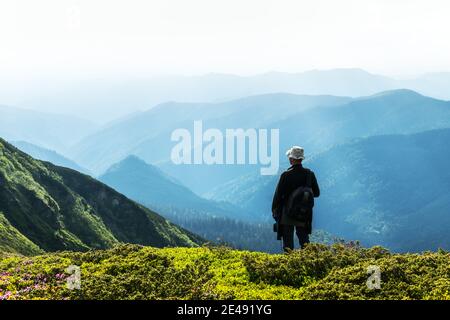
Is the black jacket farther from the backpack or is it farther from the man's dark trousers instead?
the man's dark trousers

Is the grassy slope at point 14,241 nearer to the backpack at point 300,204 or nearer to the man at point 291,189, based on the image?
the man at point 291,189

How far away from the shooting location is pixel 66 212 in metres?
144

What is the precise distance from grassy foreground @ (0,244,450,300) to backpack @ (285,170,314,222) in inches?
46.9

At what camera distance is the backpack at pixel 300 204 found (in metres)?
21.0

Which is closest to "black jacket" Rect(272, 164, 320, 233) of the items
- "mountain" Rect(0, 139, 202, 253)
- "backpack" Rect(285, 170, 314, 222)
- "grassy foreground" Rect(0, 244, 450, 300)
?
"backpack" Rect(285, 170, 314, 222)

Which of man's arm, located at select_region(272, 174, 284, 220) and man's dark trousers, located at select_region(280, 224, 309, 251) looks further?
man's dark trousers, located at select_region(280, 224, 309, 251)

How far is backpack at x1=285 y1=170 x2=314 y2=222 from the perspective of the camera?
20984 mm

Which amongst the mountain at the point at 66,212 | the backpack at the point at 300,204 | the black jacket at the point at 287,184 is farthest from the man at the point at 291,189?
the mountain at the point at 66,212

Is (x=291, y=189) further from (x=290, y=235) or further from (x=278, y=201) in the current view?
(x=290, y=235)

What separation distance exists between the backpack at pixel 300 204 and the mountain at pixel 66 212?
80021 millimetres

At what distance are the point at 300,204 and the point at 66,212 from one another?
130569 mm
